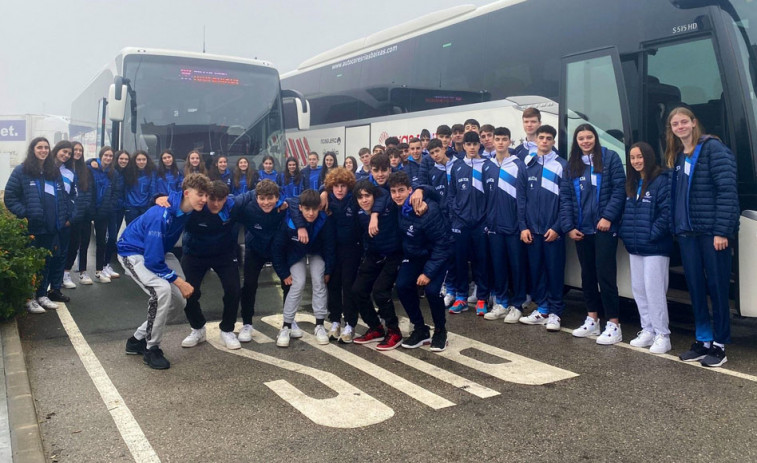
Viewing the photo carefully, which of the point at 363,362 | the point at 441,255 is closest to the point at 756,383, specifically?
the point at 441,255

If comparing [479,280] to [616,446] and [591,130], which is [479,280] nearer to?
[591,130]

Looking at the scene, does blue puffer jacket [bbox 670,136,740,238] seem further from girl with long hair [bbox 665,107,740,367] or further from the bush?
the bush

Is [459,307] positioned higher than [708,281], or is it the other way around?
[708,281]

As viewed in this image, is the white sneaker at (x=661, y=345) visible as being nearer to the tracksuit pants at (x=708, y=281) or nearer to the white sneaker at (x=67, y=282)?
the tracksuit pants at (x=708, y=281)

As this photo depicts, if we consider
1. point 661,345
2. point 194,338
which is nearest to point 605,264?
point 661,345

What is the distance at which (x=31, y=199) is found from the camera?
7.00 meters

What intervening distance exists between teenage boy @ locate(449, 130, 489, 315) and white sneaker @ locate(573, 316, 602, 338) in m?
1.21

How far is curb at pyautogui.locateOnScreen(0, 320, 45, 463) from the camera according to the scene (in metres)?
3.61

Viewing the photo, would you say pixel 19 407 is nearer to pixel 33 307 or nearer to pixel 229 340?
pixel 229 340

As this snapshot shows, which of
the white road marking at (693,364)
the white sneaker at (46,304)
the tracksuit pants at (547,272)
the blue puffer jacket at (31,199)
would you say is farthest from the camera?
the white sneaker at (46,304)

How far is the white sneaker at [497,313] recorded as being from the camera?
6996 mm

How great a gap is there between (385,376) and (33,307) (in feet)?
14.2

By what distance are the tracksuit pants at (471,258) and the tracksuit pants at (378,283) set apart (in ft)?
5.20

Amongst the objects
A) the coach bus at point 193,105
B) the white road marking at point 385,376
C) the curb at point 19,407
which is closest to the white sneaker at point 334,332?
the white road marking at point 385,376
